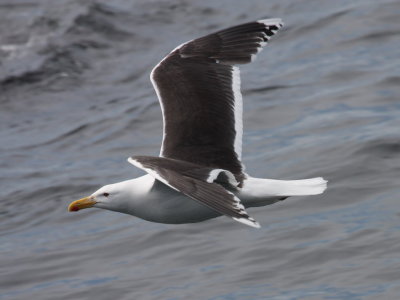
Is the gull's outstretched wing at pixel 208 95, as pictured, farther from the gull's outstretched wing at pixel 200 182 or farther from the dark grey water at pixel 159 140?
the dark grey water at pixel 159 140

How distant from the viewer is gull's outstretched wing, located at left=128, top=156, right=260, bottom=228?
622 centimetres

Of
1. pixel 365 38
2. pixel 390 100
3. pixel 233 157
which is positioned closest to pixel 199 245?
pixel 233 157

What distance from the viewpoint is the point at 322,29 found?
51.1 feet

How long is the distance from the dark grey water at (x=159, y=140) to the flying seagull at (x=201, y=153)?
1.08 metres

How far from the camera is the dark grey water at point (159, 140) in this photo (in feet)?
28.4

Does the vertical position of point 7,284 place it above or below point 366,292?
below

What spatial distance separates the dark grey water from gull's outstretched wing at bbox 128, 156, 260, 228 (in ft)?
5.43

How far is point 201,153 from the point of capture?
322 inches

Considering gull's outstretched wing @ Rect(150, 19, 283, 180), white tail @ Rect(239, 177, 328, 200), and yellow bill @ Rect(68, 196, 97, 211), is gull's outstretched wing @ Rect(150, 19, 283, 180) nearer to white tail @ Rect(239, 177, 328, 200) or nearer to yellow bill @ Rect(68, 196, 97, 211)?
white tail @ Rect(239, 177, 328, 200)

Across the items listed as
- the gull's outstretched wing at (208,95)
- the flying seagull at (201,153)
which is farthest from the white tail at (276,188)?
the gull's outstretched wing at (208,95)

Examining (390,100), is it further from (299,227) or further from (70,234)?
(70,234)

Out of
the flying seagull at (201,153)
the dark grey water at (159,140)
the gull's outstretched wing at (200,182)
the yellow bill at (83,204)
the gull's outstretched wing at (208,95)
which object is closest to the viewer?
the gull's outstretched wing at (200,182)

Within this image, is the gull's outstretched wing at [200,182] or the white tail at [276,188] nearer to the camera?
the gull's outstretched wing at [200,182]

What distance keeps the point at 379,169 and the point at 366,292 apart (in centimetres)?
244
